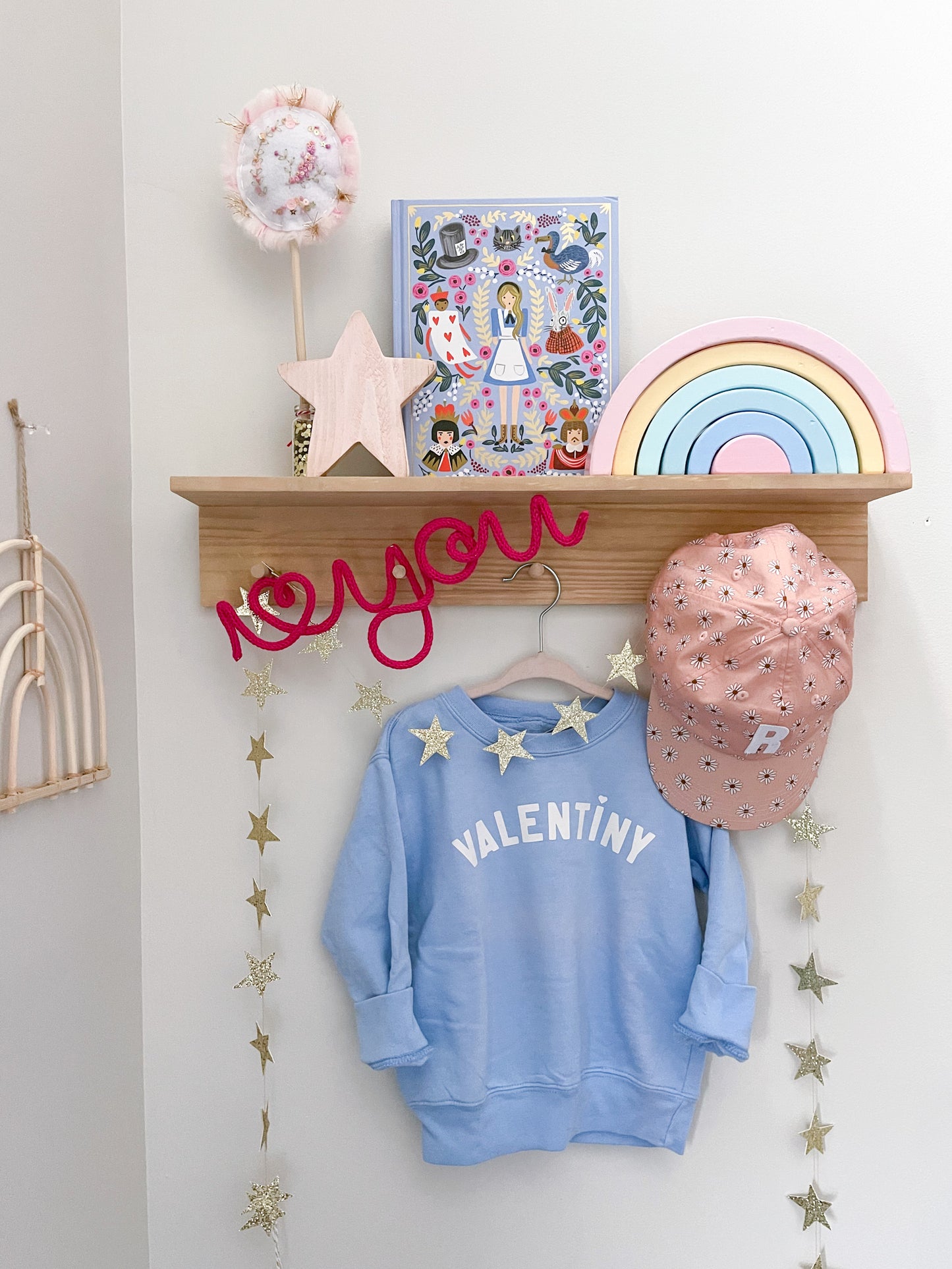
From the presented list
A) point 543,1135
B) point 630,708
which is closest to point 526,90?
point 630,708

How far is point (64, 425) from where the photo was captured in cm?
98

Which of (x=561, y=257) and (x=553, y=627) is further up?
(x=561, y=257)

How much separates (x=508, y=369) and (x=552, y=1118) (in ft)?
2.91

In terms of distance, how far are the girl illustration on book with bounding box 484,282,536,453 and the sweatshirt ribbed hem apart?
30.1 inches

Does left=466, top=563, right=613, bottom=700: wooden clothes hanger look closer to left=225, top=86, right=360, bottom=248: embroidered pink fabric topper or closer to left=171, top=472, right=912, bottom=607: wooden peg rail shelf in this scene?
left=171, top=472, right=912, bottom=607: wooden peg rail shelf

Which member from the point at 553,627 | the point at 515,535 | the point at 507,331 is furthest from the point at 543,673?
the point at 507,331

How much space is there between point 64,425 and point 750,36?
951 mm

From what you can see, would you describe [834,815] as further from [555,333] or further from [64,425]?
[64,425]

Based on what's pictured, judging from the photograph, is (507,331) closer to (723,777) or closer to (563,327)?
(563,327)

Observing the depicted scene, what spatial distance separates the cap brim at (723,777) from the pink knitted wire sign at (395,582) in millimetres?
241

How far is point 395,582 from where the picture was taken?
3.52 ft

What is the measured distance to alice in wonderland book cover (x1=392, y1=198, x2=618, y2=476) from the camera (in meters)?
1.06

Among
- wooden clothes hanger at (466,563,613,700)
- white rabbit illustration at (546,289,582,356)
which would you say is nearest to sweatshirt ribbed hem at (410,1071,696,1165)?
wooden clothes hanger at (466,563,613,700)

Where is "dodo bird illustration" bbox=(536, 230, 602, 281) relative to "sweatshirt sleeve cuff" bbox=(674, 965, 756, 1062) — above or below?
above
